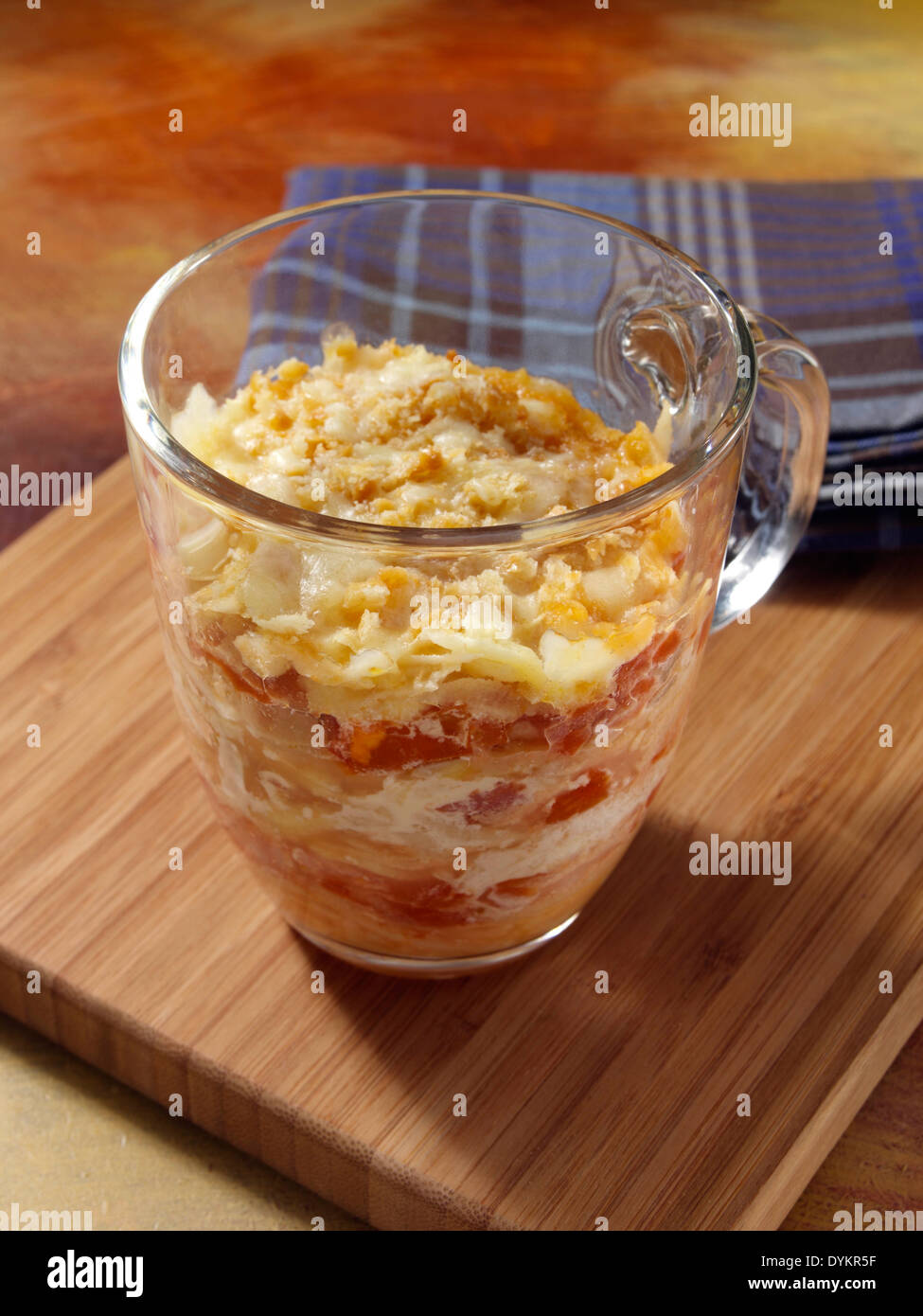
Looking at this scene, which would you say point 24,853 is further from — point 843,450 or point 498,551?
point 843,450

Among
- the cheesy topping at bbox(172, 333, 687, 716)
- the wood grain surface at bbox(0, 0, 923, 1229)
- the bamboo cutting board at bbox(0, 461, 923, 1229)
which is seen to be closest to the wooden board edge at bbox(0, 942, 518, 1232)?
the bamboo cutting board at bbox(0, 461, 923, 1229)

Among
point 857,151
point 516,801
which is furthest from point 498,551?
point 857,151

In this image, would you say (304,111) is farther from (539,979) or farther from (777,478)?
(539,979)

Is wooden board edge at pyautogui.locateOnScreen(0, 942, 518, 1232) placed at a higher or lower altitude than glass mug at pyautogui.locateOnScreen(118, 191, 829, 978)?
lower

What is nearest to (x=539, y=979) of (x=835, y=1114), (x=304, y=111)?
(x=835, y=1114)

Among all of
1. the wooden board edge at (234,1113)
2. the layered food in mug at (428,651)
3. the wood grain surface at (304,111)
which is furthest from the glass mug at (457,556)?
the wood grain surface at (304,111)

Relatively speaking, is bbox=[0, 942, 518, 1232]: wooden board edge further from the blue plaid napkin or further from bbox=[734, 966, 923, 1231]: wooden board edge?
the blue plaid napkin
